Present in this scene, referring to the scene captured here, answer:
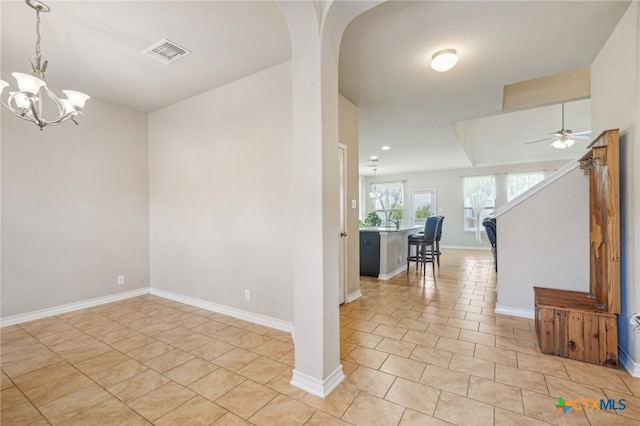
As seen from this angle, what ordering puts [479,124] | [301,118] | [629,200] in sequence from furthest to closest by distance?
[479,124], [629,200], [301,118]

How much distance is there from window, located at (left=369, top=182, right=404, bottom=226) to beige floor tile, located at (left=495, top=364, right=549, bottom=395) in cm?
780

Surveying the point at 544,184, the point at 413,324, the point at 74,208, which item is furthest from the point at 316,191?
the point at 74,208

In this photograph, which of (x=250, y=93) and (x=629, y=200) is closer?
(x=629, y=200)

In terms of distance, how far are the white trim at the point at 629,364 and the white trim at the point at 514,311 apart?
909mm

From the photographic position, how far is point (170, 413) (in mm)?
1671

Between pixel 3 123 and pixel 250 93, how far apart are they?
2644 millimetres

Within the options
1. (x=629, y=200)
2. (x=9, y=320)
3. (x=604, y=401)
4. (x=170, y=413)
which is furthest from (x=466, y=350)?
(x=9, y=320)

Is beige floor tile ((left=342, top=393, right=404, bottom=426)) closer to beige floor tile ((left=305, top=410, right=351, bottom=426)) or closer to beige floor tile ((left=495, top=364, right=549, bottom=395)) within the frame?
beige floor tile ((left=305, top=410, right=351, bottom=426))

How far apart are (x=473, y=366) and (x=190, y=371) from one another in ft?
6.99

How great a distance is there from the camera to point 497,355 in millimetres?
2293

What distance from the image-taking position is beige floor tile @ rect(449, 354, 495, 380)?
6.65ft

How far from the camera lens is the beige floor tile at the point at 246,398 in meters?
1.68

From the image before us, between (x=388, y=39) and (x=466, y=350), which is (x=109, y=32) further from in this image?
(x=466, y=350)

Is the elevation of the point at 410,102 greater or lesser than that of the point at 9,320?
greater
